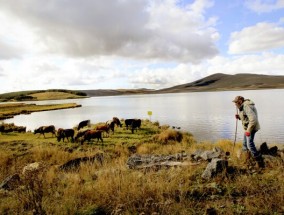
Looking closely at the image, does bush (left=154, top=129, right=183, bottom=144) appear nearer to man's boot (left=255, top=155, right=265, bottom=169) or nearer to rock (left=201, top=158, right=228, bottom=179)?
man's boot (left=255, top=155, right=265, bottom=169)

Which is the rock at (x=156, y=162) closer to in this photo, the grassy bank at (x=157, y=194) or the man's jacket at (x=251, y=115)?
the grassy bank at (x=157, y=194)

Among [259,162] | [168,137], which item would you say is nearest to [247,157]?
[259,162]

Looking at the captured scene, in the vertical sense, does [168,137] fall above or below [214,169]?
below

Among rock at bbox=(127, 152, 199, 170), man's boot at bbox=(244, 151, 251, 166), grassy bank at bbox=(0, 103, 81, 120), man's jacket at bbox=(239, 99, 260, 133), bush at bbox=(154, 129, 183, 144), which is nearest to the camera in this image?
man's boot at bbox=(244, 151, 251, 166)

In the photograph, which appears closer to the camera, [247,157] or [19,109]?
[247,157]

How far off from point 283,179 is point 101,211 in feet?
15.6

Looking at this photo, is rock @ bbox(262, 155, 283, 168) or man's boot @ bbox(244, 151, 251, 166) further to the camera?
man's boot @ bbox(244, 151, 251, 166)

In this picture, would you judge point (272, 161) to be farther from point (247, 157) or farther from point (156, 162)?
point (156, 162)

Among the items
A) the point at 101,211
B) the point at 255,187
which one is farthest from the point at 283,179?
the point at 101,211

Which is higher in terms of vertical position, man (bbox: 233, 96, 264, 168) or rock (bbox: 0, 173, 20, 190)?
man (bbox: 233, 96, 264, 168)

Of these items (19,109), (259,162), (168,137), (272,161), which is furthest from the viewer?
(19,109)

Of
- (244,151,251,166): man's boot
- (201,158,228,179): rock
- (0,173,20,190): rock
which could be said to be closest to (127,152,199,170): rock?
(201,158,228,179): rock

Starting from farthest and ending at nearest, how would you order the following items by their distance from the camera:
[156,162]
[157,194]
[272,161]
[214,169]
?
[156,162], [272,161], [214,169], [157,194]

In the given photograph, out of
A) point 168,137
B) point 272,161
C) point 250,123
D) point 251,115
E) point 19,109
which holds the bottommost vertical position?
point 19,109
